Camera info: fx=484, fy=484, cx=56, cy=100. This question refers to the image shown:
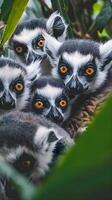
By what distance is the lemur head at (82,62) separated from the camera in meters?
3.94

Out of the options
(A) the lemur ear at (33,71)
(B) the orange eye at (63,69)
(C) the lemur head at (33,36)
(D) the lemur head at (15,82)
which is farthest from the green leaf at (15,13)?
(C) the lemur head at (33,36)

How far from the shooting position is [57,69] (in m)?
4.18

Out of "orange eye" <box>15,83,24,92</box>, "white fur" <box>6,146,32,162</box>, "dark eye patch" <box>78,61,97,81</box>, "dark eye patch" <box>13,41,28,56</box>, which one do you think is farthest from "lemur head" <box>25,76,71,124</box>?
"white fur" <box>6,146,32,162</box>

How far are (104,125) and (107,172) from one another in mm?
54

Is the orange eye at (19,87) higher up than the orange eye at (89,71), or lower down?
higher up

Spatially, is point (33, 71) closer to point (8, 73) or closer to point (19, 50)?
point (8, 73)

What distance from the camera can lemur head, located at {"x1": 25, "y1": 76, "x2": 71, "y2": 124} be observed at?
3.54 meters

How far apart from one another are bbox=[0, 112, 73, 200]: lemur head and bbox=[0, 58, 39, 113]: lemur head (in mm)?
939

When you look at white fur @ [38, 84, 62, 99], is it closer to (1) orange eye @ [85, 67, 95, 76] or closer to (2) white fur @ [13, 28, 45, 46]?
(1) orange eye @ [85, 67, 95, 76]

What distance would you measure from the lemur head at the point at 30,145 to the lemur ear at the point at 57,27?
190 centimetres

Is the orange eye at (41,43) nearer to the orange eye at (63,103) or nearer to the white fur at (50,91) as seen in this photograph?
the white fur at (50,91)

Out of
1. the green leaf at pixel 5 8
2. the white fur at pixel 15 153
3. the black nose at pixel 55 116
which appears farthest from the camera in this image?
the black nose at pixel 55 116

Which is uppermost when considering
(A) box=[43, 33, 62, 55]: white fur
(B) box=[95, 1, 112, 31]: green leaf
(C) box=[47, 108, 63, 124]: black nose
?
(A) box=[43, 33, 62, 55]: white fur

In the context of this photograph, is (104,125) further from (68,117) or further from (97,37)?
(97,37)
